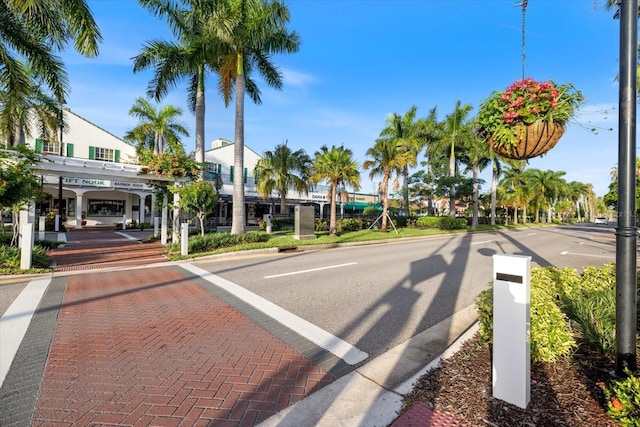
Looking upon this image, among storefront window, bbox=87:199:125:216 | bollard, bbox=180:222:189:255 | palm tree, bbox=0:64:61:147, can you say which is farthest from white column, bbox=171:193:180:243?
storefront window, bbox=87:199:125:216

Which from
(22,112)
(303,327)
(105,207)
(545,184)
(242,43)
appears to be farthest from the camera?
(545,184)

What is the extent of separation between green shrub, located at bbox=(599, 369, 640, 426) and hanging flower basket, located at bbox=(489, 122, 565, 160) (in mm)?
2130

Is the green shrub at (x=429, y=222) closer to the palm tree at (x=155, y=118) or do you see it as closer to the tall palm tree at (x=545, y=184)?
the palm tree at (x=155, y=118)

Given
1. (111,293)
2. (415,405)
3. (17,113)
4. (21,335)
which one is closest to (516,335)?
(415,405)

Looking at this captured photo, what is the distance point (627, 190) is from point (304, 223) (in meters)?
13.8

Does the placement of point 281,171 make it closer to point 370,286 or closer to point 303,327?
point 370,286

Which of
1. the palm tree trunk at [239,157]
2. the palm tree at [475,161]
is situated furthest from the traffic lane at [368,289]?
the palm tree at [475,161]

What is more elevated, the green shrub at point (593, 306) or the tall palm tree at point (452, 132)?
the tall palm tree at point (452, 132)

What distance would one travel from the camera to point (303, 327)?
4.41 meters

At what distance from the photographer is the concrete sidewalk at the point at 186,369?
247 centimetres

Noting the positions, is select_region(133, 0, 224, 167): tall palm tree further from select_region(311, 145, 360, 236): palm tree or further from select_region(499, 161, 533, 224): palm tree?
select_region(499, 161, 533, 224): palm tree

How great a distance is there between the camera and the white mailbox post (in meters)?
2.35

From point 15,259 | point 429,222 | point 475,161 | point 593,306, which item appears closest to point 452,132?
point 475,161

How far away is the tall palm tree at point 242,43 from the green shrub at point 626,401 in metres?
12.7
